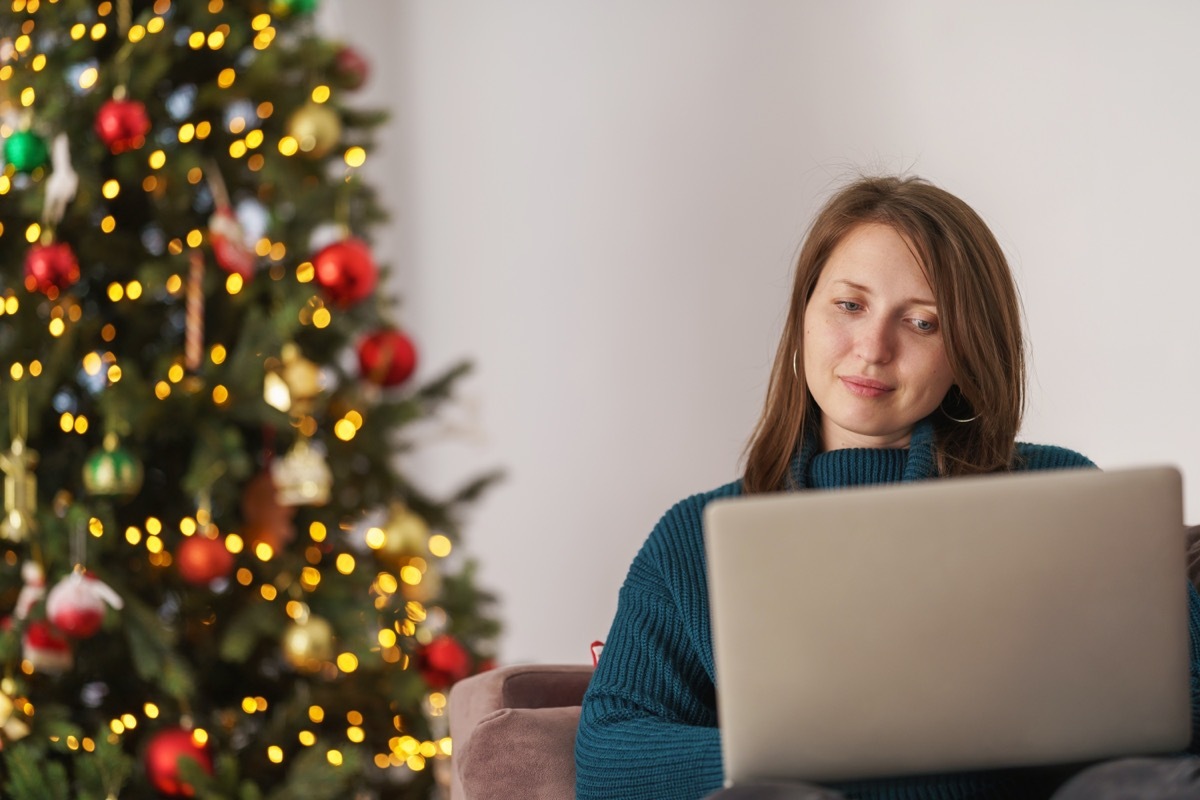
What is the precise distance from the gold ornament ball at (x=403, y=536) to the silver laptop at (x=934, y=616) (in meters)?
1.35

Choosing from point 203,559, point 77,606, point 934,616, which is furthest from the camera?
point 203,559

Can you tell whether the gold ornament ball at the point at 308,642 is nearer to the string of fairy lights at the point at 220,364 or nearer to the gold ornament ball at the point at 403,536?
the string of fairy lights at the point at 220,364

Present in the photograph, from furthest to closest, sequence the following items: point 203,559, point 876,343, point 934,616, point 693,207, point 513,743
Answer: point 693,207, point 203,559, point 876,343, point 513,743, point 934,616

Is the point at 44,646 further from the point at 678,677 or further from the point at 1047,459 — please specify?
the point at 1047,459

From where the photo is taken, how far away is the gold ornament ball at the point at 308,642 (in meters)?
2.02

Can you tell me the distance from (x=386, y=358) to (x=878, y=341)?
1.06 m

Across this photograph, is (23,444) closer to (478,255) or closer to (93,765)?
(93,765)

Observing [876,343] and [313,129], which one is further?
[313,129]

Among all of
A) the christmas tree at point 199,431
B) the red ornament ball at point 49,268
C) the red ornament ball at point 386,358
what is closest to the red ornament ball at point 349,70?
the christmas tree at point 199,431

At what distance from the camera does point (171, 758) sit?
6.23 ft

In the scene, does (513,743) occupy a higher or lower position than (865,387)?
lower

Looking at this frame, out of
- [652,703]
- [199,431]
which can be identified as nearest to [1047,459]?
[652,703]

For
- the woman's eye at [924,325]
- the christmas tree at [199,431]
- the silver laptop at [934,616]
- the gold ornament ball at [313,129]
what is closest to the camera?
the silver laptop at [934,616]

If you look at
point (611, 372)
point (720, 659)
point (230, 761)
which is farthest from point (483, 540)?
point (720, 659)
